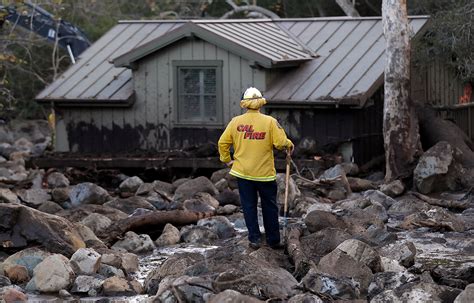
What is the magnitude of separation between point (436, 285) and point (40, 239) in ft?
16.6

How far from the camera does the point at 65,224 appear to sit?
1325 cm

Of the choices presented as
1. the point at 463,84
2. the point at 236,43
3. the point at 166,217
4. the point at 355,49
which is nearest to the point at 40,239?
the point at 166,217

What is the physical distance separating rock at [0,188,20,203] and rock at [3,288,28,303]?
249 inches

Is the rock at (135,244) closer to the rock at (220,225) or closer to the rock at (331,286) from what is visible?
the rock at (220,225)

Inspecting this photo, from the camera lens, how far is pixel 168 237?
14.3 metres

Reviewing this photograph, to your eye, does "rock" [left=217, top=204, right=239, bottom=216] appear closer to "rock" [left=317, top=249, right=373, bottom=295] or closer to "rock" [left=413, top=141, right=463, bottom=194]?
"rock" [left=413, top=141, right=463, bottom=194]

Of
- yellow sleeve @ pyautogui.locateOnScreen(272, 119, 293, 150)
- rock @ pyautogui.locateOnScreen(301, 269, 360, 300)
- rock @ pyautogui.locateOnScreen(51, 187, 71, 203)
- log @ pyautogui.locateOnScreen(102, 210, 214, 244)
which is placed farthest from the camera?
rock @ pyautogui.locateOnScreen(51, 187, 71, 203)

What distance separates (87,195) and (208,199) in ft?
6.86

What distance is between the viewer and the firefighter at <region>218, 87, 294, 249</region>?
12086 mm

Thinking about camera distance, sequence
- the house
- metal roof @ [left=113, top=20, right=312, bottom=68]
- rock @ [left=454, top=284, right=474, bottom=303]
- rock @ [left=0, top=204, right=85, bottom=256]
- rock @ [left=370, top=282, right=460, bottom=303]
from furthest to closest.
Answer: metal roof @ [left=113, top=20, right=312, bottom=68], the house, rock @ [left=0, top=204, right=85, bottom=256], rock @ [left=370, top=282, right=460, bottom=303], rock @ [left=454, top=284, right=474, bottom=303]

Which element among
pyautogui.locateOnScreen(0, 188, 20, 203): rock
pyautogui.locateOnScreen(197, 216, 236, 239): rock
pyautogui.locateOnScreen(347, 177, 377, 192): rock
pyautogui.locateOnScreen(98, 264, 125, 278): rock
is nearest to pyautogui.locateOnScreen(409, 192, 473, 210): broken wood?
pyautogui.locateOnScreen(347, 177, 377, 192): rock

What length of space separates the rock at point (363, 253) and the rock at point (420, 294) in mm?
1260

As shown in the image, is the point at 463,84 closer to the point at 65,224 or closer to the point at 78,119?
the point at 78,119

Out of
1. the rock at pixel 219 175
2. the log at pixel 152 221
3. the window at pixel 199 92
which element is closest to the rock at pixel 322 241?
the log at pixel 152 221
